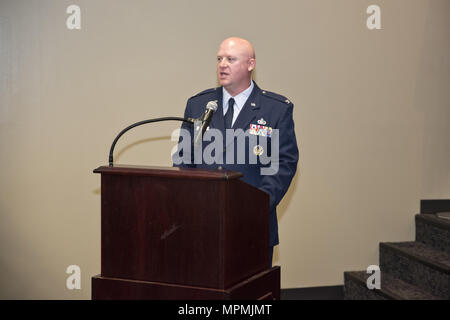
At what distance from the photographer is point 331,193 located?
166 inches

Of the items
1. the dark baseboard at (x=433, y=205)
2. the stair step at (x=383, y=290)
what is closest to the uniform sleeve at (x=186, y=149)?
the stair step at (x=383, y=290)

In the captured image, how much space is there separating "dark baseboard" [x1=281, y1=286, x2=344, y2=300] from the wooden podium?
231cm

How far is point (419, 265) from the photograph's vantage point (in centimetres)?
386

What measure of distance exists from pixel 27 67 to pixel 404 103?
107 inches

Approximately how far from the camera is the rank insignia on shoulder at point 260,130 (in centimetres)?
257

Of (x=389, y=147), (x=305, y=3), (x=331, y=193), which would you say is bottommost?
(x=331, y=193)

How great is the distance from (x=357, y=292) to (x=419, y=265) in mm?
493

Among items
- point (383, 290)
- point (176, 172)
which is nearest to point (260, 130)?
point (176, 172)

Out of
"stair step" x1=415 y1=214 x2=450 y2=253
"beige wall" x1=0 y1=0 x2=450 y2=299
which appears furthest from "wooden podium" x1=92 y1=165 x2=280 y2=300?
"stair step" x1=415 y1=214 x2=450 y2=253

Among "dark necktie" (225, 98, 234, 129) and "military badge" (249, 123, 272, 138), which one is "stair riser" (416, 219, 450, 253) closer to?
"military badge" (249, 123, 272, 138)

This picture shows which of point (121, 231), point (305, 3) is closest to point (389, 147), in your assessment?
point (305, 3)
